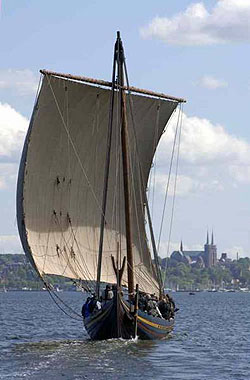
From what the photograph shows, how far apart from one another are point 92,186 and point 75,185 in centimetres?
104

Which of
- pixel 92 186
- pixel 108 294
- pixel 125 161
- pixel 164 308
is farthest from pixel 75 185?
pixel 108 294

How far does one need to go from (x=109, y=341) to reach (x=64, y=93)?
12.0 meters

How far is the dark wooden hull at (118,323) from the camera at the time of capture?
51.4 m

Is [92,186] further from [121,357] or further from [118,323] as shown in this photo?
[121,357]

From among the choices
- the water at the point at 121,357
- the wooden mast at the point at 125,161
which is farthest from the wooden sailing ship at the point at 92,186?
the water at the point at 121,357

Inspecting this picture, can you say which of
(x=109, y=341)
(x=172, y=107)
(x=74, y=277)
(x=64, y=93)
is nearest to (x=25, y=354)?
(x=109, y=341)

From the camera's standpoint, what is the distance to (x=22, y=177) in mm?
54688

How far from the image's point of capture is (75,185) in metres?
58.3

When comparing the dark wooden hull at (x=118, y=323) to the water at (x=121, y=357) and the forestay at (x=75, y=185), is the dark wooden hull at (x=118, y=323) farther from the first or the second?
the forestay at (x=75, y=185)

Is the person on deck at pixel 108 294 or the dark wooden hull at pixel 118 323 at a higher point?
the person on deck at pixel 108 294

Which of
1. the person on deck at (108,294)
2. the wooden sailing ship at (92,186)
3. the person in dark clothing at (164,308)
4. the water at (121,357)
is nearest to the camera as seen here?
the water at (121,357)

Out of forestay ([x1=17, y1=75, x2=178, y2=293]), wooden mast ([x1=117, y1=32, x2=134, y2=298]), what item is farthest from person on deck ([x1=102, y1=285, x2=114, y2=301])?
forestay ([x1=17, y1=75, x2=178, y2=293])

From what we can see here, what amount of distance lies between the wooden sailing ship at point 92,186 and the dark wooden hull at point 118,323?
65 millimetres

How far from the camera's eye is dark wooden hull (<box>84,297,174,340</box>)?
51375mm
